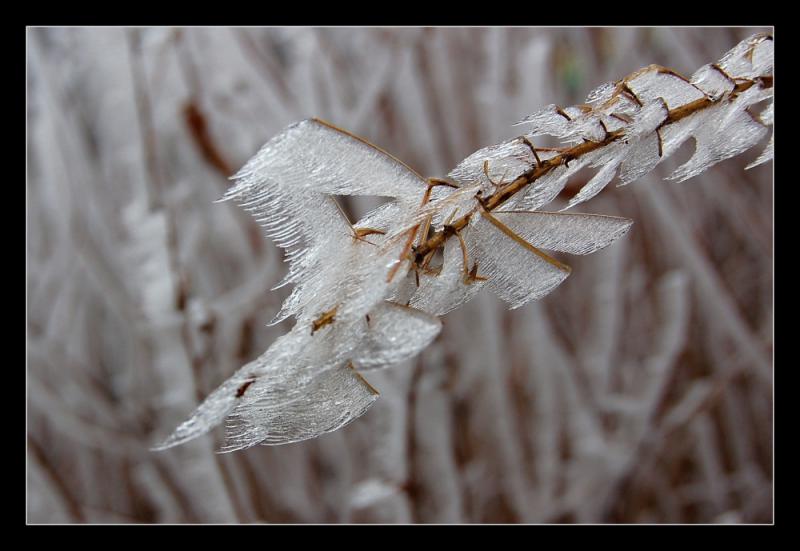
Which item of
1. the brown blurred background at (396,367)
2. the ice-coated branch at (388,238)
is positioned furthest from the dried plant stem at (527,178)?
the brown blurred background at (396,367)

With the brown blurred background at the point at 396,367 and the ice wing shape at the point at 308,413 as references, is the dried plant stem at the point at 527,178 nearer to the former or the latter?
the ice wing shape at the point at 308,413

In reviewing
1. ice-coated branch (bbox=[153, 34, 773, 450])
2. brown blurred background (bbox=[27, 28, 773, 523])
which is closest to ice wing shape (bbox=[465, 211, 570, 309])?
ice-coated branch (bbox=[153, 34, 773, 450])

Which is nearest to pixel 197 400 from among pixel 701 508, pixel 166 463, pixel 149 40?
pixel 166 463

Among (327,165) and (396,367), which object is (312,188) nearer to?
(327,165)

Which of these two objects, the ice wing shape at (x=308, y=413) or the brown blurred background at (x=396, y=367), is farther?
the brown blurred background at (x=396, y=367)

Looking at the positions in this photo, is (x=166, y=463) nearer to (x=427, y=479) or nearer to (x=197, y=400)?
(x=197, y=400)
